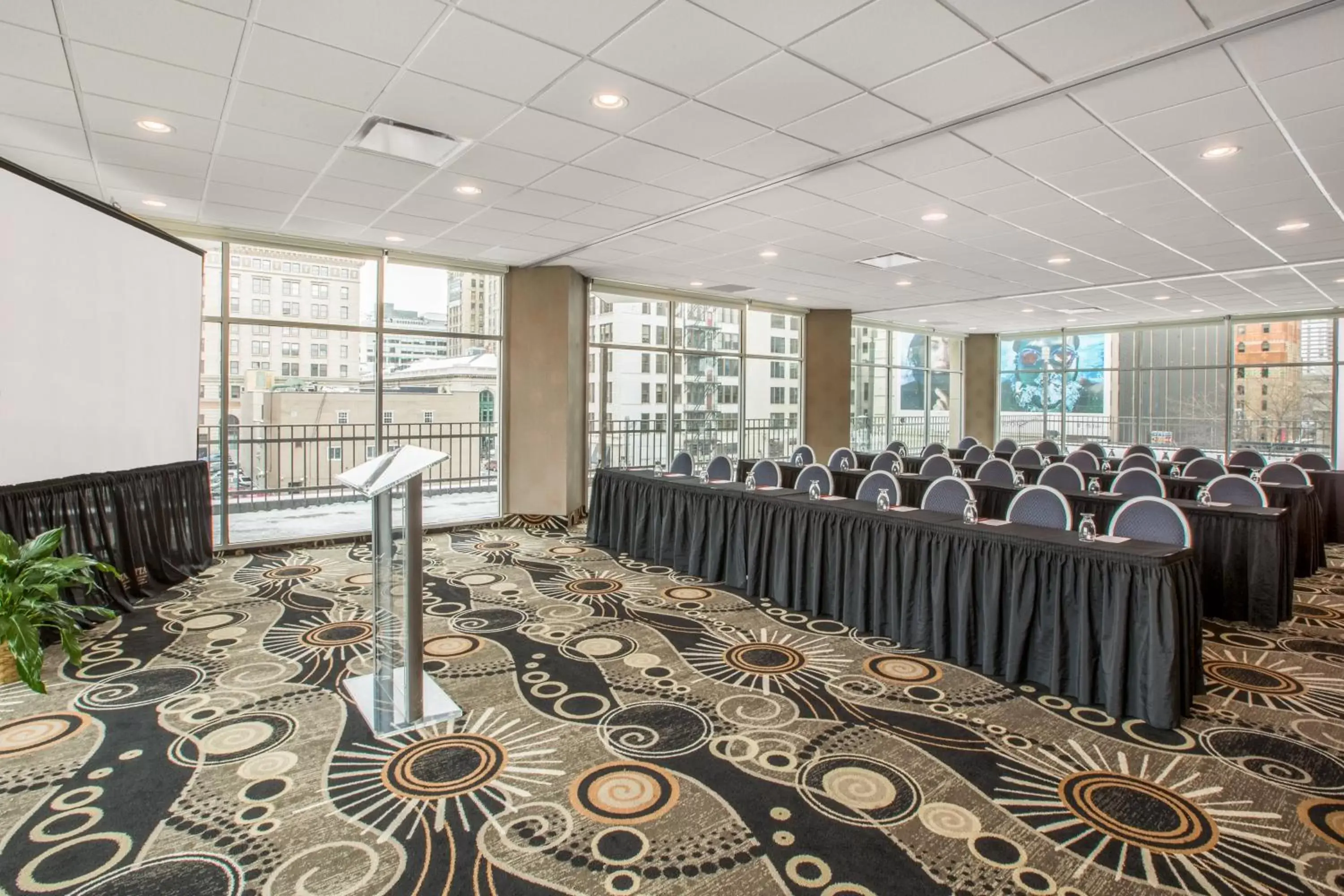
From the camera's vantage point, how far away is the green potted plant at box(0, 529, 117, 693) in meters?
3.34

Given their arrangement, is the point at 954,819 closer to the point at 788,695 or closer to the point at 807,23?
the point at 788,695

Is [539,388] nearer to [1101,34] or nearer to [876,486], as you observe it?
[876,486]

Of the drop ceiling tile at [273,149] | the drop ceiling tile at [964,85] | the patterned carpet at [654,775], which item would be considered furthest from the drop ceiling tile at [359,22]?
the patterned carpet at [654,775]

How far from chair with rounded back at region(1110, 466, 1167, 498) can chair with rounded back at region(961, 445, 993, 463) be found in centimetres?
341

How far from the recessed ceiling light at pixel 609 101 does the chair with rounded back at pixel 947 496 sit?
3.43 metres

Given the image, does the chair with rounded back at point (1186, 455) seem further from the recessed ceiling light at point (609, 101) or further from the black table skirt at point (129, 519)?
the black table skirt at point (129, 519)

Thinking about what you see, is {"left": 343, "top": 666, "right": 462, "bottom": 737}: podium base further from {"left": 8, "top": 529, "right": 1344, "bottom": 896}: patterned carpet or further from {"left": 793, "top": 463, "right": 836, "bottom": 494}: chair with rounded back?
{"left": 793, "top": 463, "right": 836, "bottom": 494}: chair with rounded back

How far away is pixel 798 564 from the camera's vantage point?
5.06m

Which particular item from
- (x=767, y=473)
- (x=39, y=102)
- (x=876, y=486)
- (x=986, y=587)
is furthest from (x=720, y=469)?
(x=39, y=102)

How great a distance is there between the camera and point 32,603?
3.53m

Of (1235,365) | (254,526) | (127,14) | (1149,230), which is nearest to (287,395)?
(254,526)

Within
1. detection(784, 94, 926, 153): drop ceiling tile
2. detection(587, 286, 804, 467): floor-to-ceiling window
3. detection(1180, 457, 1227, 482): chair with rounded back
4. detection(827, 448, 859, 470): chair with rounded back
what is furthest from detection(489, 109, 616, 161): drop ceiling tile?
detection(1180, 457, 1227, 482): chair with rounded back

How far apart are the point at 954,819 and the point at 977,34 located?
10.6ft

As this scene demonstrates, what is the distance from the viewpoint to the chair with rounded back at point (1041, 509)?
15.1 ft
